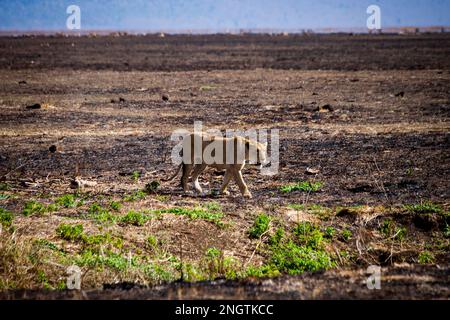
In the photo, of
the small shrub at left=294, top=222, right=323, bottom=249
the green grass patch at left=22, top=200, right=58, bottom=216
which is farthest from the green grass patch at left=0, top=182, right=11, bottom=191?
the small shrub at left=294, top=222, right=323, bottom=249

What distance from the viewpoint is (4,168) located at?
40.6 feet

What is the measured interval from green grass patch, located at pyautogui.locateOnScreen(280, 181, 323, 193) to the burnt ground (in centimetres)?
14

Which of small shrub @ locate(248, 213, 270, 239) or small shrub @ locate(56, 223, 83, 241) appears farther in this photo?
small shrub @ locate(248, 213, 270, 239)

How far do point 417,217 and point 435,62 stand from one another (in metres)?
34.4

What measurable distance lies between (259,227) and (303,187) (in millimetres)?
2363

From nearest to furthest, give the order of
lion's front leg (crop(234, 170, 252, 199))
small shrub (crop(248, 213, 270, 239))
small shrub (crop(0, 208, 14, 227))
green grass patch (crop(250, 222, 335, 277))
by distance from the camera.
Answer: green grass patch (crop(250, 222, 335, 277))
small shrub (crop(0, 208, 14, 227))
small shrub (crop(248, 213, 270, 239))
lion's front leg (crop(234, 170, 252, 199))

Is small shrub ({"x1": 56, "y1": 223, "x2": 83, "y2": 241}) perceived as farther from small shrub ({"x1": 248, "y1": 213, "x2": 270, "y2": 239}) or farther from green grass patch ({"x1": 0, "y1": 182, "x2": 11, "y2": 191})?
green grass patch ({"x1": 0, "y1": 182, "x2": 11, "y2": 191})

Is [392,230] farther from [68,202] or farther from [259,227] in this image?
[68,202]

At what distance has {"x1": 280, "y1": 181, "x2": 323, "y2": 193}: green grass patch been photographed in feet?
34.2

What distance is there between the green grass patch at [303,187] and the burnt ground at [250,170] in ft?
0.45

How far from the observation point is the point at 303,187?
415 inches

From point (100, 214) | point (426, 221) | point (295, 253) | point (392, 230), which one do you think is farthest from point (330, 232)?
point (100, 214)
